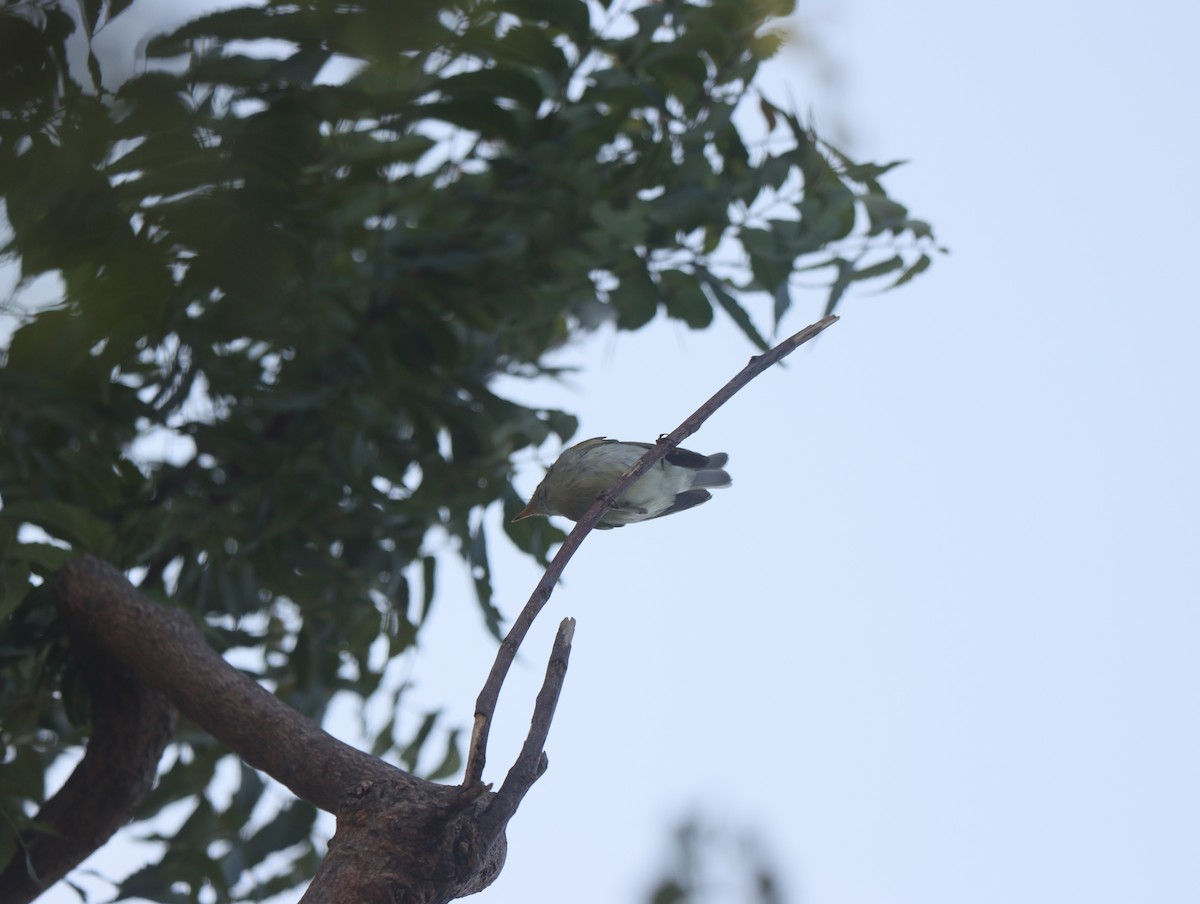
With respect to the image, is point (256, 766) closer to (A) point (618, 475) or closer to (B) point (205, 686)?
(B) point (205, 686)

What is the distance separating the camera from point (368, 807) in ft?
5.70

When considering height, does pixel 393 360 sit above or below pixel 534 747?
above

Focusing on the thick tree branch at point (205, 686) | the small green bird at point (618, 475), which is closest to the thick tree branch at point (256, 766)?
the thick tree branch at point (205, 686)

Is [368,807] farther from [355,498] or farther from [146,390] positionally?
[146,390]

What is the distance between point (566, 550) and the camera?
4.91ft

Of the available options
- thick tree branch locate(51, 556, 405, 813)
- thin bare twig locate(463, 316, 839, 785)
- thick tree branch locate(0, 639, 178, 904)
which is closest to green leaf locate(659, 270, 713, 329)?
thin bare twig locate(463, 316, 839, 785)

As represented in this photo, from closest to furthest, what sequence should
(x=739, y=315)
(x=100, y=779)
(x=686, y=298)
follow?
(x=100, y=779) → (x=739, y=315) → (x=686, y=298)

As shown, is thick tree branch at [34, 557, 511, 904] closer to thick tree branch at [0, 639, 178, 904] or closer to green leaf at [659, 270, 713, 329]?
thick tree branch at [0, 639, 178, 904]

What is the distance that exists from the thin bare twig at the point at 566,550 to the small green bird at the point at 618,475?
25.9 inches

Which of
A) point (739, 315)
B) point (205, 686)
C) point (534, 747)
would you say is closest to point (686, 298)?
point (739, 315)

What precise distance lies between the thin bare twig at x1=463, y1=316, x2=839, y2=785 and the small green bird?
0.66 m

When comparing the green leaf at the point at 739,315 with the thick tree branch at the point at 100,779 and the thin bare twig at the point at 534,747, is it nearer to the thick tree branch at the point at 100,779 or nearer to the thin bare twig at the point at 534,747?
the thin bare twig at the point at 534,747

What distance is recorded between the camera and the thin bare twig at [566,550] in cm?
146

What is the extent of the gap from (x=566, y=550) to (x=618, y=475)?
1011mm
